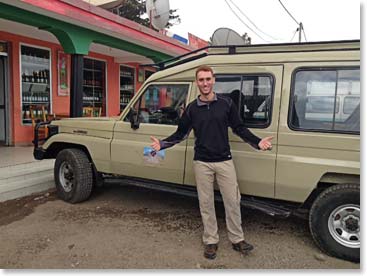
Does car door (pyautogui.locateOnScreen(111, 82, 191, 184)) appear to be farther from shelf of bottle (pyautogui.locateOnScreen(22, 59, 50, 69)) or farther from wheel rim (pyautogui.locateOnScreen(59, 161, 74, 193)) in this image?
shelf of bottle (pyautogui.locateOnScreen(22, 59, 50, 69))

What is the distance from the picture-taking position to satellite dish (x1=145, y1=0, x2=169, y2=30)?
12602 mm

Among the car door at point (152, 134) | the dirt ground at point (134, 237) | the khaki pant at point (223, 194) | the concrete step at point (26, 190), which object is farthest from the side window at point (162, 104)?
the concrete step at point (26, 190)

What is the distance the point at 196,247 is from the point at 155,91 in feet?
6.95

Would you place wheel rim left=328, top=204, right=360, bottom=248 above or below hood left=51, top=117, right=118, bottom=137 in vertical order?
below

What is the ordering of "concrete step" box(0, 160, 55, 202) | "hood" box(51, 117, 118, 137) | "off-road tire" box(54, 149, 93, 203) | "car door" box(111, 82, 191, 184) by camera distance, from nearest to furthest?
1. "car door" box(111, 82, 191, 184)
2. "hood" box(51, 117, 118, 137)
3. "off-road tire" box(54, 149, 93, 203)
4. "concrete step" box(0, 160, 55, 202)

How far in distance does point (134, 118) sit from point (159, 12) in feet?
27.9

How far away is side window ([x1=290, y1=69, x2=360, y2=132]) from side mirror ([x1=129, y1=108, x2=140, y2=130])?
204cm

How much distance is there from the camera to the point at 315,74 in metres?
4.00

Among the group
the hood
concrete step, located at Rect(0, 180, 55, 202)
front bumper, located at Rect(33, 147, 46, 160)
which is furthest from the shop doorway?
the hood

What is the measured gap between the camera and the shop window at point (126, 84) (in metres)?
14.2

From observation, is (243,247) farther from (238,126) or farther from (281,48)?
(281,48)

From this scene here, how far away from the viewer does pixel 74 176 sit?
5516mm

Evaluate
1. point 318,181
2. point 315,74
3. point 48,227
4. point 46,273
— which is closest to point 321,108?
point 315,74

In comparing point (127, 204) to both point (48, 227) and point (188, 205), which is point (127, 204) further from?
point (48, 227)
